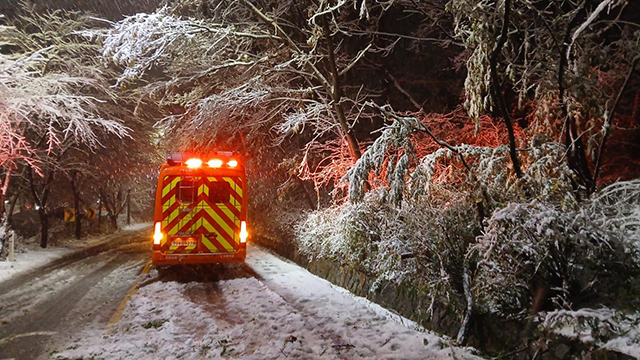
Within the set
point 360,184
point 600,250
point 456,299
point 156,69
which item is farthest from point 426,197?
point 156,69

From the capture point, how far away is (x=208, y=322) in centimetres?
670

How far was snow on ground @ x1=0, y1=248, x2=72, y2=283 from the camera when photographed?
12.6 meters

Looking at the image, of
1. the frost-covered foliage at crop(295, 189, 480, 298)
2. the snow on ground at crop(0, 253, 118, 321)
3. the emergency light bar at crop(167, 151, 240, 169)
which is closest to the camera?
the frost-covered foliage at crop(295, 189, 480, 298)

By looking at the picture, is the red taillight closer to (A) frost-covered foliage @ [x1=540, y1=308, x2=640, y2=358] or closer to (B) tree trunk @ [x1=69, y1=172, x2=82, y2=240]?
(A) frost-covered foliage @ [x1=540, y1=308, x2=640, y2=358]

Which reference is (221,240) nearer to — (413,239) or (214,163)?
(214,163)

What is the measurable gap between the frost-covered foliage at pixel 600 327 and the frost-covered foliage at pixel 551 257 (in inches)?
6.2

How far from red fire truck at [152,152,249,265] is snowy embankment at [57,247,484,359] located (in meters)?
1.20

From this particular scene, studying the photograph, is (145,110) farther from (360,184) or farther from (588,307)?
(588,307)

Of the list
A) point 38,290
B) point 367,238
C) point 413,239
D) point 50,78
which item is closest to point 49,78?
point 50,78

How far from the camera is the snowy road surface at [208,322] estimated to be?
542 centimetres

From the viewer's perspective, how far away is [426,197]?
6734 millimetres

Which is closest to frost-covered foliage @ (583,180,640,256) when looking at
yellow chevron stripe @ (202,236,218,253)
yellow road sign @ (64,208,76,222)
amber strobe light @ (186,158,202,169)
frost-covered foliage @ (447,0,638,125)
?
frost-covered foliage @ (447,0,638,125)

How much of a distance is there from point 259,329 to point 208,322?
0.93 meters

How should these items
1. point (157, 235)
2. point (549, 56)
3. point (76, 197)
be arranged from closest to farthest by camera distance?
point (549, 56) < point (157, 235) < point (76, 197)
